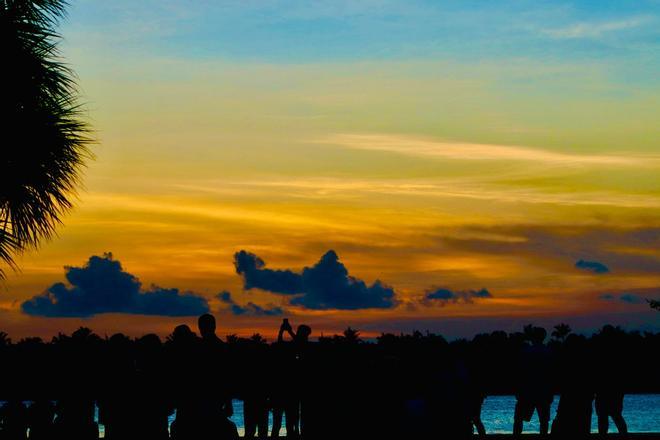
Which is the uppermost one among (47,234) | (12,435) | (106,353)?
(47,234)

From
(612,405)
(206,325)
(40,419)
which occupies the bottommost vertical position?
(612,405)

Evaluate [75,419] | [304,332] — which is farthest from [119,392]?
[304,332]

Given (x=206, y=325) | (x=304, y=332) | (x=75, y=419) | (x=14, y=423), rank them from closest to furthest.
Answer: (x=206, y=325) → (x=75, y=419) → (x=14, y=423) → (x=304, y=332)

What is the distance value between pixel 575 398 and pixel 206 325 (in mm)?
5815

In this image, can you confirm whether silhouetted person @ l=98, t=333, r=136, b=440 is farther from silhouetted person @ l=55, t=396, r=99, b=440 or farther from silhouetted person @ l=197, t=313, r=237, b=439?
silhouetted person @ l=197, t=313, r=237, b=439

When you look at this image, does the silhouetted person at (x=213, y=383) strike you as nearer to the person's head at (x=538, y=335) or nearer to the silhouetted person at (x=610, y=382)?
the person's head at (x=538, y=335)

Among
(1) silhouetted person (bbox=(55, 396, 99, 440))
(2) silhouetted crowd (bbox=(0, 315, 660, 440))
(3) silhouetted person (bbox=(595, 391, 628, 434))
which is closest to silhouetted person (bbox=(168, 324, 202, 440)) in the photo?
(2) silhouetted crowd (bbox=(0, 315, 660, 440))

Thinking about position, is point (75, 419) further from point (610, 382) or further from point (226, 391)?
point (610, 382)

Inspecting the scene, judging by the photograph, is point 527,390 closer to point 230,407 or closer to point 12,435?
point 230,407

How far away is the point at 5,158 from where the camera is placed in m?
16.9

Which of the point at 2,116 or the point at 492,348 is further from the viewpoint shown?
the point at 492,348

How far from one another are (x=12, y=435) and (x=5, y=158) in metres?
6.33

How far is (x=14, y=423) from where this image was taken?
470 inches

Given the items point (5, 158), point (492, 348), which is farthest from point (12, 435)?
point (492, 348)
